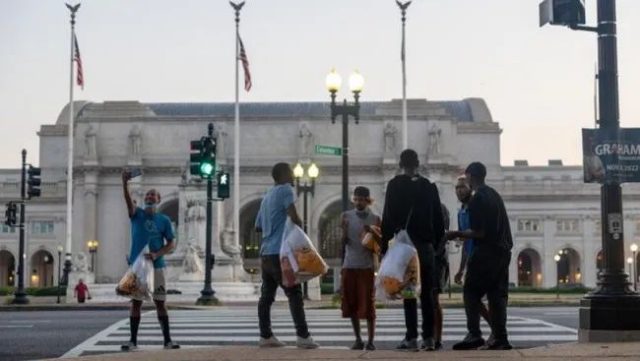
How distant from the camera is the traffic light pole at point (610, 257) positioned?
11539 mm

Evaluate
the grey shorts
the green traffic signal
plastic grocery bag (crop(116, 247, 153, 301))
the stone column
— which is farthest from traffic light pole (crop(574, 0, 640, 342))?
the stone column

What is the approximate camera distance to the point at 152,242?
12594mm

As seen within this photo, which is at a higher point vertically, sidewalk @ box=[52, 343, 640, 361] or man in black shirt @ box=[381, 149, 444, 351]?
man in black shirt @ box=[381, 149, 444, 351]

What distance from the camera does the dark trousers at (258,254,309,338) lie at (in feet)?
38.0

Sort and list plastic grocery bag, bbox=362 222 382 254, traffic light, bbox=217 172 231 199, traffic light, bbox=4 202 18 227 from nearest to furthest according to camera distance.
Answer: plastic grocery bag, bbox=362 222 382 254
traffic light, bbox=217 172 231 199
traffic light, bbox=4 202 18 227

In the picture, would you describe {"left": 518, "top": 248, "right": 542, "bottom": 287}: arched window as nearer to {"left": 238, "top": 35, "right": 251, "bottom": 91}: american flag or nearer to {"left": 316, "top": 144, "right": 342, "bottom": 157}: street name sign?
{"left": 238, "top": 35, "right": 251, "bottom": 91}: american flag

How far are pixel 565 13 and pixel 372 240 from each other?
332 centimetres

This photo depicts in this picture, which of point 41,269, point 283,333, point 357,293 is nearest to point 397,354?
point 357,293

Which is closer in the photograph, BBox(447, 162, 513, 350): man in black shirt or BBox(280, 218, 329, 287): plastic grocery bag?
BBox(280, 218, 329, 287): plastic grocery bag

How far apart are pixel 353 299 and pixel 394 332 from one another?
5.33 m

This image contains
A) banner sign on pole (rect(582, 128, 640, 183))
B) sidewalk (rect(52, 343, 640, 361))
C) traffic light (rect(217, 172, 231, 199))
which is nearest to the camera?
sidewalk (rect(52, 343, 640, 361))

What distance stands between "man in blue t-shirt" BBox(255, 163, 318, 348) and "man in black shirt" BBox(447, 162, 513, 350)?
1710mm

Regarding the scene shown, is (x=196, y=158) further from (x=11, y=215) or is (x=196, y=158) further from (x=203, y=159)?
(x=11, y=215)

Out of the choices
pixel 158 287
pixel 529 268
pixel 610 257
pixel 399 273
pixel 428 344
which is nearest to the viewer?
pixel 399 273
